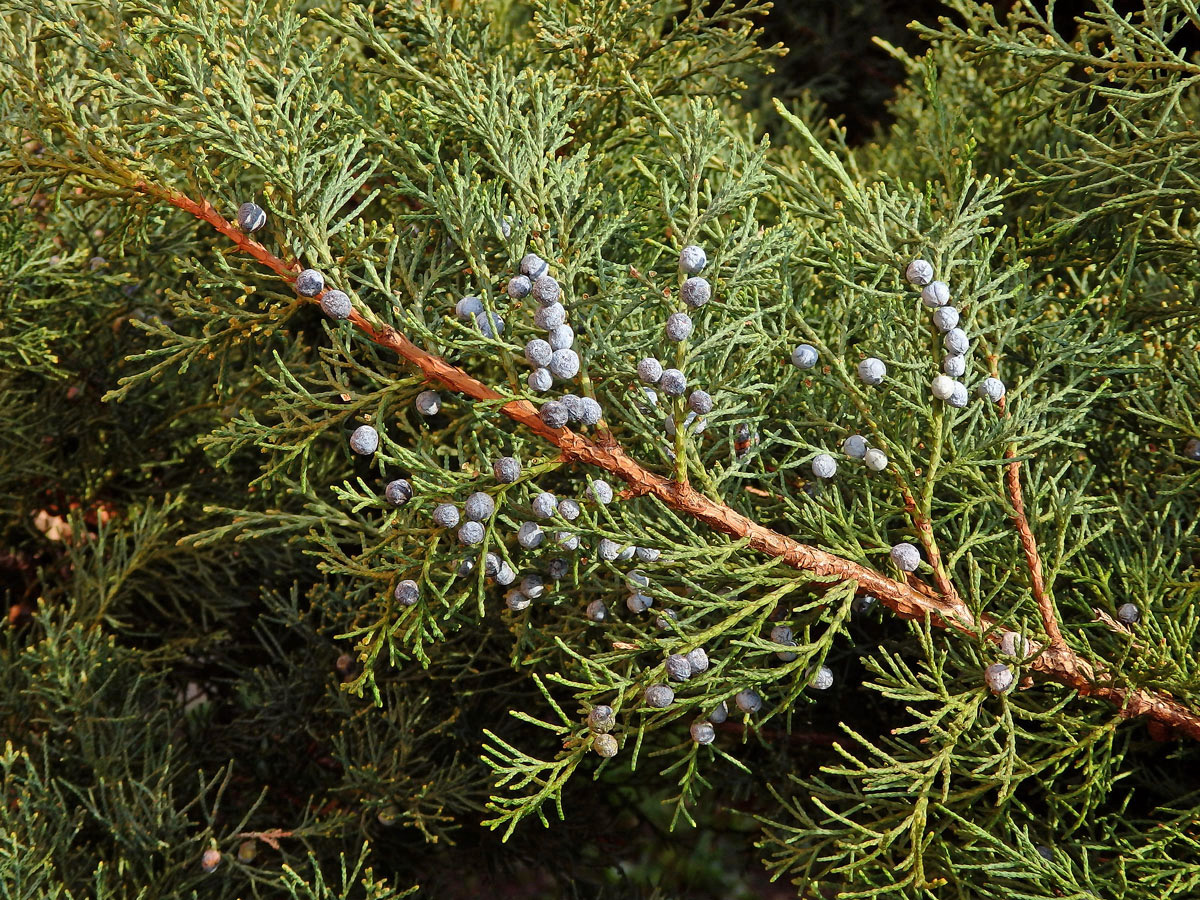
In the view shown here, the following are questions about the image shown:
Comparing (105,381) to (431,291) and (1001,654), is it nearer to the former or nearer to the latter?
(431,291)

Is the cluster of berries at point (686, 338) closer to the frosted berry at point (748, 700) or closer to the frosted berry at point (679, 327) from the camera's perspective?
the frosted berry at point (679, 327)

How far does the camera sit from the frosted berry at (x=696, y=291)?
38.5 inches

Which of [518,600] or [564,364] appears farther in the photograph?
[518,600]

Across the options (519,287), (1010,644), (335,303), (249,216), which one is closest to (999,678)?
(1010,644)

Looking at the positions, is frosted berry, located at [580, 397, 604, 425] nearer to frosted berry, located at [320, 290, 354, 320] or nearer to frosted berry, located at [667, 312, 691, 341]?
frosted berry, located at [667, 312, 691, 341]

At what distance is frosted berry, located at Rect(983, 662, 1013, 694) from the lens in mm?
996

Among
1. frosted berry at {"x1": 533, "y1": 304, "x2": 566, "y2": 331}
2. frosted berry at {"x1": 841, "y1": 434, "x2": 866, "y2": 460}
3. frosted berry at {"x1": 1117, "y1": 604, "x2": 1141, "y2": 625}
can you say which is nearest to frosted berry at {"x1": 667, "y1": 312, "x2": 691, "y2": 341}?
frosted berry at {"x1": 533, "y1": 304, "x2": 566, "y2": 331}

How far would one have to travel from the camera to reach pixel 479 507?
953 mm

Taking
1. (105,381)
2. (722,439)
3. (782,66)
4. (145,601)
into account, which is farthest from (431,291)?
(782,66)

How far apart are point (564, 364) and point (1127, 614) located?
2.20ft

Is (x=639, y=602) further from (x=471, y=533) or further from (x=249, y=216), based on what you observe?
(x=249, y=216)

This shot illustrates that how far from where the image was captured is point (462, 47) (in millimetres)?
1347

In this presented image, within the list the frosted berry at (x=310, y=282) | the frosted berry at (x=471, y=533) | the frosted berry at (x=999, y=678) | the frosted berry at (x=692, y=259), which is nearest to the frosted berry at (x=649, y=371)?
the frosted berry at (x=692, y=259)

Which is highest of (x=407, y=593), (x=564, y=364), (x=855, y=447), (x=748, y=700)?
(x=564, y=364)
